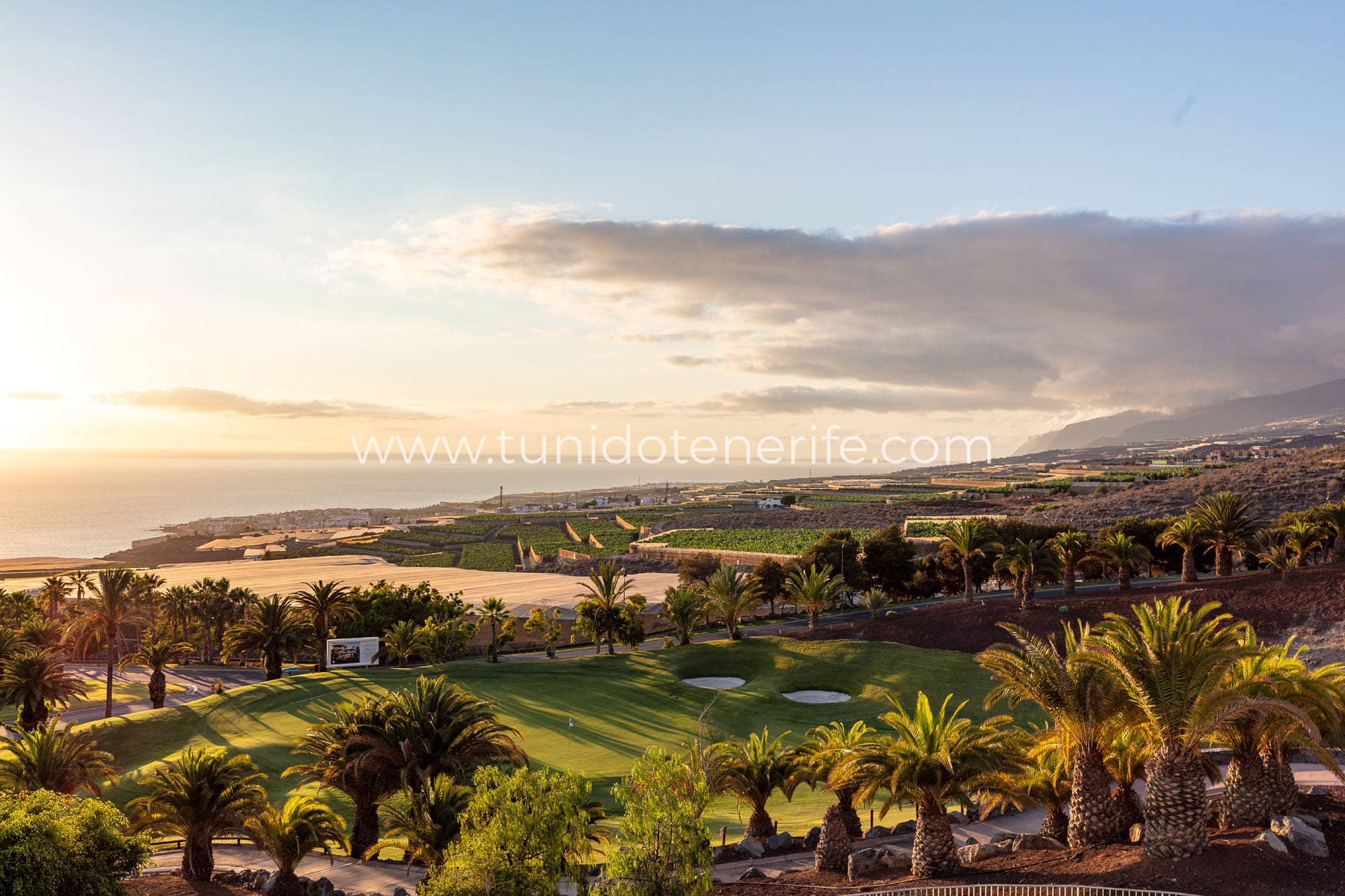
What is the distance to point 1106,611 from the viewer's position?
45125 mm

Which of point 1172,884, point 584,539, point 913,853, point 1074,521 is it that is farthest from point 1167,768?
point 584,539

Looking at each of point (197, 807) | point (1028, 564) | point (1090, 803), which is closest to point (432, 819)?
point (197, 807)

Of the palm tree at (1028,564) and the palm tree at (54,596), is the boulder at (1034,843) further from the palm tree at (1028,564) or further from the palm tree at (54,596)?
the palm tree at (54,596)

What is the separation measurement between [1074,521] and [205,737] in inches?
3756

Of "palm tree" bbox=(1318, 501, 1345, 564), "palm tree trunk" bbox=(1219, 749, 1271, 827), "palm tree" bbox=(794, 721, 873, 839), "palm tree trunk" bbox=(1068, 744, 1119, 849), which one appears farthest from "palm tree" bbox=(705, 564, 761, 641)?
"palm tree" bbox=(1318, 501, 1345, 564)

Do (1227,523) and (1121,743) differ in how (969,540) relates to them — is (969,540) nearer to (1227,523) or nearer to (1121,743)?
(1227,523)

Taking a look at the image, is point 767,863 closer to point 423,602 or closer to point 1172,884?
point 1172,884

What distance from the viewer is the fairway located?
113 feet

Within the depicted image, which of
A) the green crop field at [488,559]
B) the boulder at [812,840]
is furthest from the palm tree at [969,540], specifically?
the green crop field at [488,559]

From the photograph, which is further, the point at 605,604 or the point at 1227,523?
the point at 605,604

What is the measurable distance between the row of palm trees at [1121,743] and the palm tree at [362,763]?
13093mm

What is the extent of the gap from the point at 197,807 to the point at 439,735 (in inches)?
264

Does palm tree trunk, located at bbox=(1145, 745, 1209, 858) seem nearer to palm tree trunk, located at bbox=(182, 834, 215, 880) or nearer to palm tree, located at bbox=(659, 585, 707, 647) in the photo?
palm tree trunk, located at bbox=(182, 834, 215, 880)

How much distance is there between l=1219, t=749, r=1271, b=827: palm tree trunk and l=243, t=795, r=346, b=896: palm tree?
913 inches
